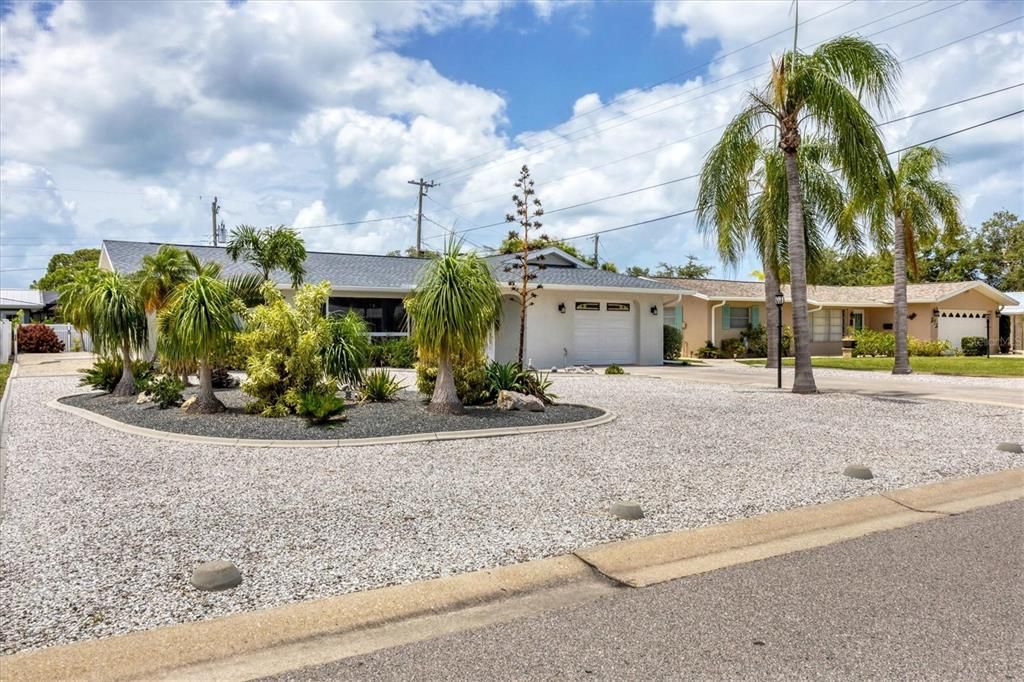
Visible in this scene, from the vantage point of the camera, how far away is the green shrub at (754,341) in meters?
32.1

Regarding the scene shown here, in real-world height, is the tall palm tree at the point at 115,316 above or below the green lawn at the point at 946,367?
above

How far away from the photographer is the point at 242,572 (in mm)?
4473

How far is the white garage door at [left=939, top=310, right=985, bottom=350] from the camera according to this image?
35.5 metres

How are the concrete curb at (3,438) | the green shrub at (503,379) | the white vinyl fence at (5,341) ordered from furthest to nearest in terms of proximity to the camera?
the white vinyl fence at (5,341)
the green shrub at (503,379)
the concrete curb at (3,438)

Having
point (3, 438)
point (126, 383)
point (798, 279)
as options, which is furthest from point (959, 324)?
point (3, 438)

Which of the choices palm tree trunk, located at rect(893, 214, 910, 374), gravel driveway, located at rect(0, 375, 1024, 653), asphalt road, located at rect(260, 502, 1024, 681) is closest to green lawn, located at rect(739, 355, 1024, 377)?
palm tree trunk, located at rect(893, 214, 910, 374)

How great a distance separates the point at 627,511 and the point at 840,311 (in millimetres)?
34041

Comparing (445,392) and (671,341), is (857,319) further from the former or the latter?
(445,392)

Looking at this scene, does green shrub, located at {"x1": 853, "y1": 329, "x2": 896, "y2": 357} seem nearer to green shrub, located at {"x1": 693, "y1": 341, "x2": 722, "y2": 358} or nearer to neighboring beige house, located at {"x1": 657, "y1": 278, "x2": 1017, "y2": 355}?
neighboring beige house, located at {"x1": 657, "y1": 278, "x2": 1017, "y2": 355}

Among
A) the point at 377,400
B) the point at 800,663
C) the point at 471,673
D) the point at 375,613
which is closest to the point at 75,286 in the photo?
the point at 377,400

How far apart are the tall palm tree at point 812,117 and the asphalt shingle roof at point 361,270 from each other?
363 inches

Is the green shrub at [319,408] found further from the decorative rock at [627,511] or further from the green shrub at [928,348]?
the green shrub at [928,348]

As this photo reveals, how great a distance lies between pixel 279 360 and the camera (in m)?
10.7

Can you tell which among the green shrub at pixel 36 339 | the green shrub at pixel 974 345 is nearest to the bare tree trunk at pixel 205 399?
the green shrub at pixel 36 339
